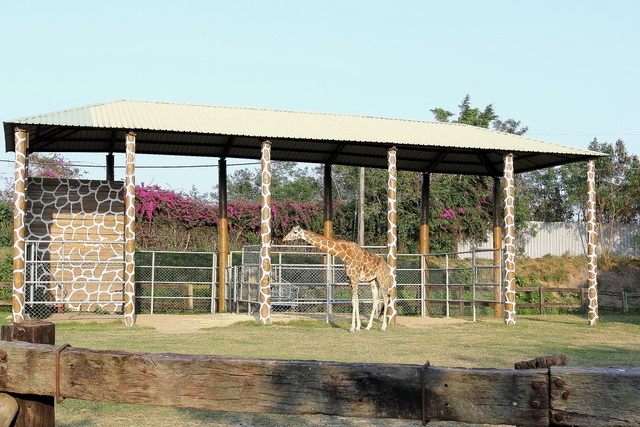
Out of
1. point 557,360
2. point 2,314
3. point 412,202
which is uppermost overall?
point 412,202

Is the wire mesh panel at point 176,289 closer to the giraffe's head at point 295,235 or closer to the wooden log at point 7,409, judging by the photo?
the giraffe's head at point 295,235

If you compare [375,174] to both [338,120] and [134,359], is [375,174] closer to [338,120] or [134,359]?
[338,120]

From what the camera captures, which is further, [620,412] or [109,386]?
[109,386]

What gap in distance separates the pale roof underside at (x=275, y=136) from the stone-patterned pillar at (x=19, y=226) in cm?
46

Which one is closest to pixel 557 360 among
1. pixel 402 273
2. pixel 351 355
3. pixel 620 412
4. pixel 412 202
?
pixel 620 412

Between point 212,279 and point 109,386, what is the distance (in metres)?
17.6

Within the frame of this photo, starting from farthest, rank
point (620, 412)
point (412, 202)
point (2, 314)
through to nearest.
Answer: point (412, 202), point (2, 314), point (620, 412)

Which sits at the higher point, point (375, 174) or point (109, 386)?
point (375, 174)

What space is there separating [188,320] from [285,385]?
1444cm

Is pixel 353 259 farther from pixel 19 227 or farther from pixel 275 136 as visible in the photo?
pixel 19 227

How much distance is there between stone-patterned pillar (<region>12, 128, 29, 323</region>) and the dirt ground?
4.40 ft

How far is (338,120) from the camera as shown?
66.1ft

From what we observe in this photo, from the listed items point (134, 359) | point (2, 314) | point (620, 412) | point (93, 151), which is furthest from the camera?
point (93, 151)

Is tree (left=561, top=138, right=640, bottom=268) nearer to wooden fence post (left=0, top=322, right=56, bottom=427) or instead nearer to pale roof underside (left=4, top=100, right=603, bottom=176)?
pale roof underside (left=4, top=100, right=603, bottom=176)
